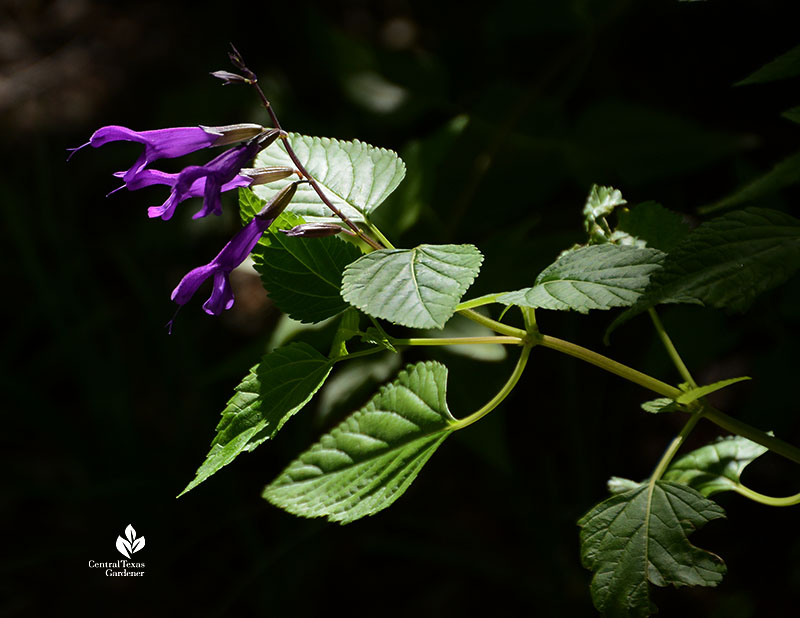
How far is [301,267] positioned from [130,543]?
122cm

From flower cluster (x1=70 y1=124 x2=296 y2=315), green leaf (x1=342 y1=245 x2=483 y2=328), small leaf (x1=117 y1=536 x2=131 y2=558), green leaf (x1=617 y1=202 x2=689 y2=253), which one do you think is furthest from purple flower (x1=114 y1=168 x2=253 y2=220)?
small leaf (x1=117 y1=536 x2=131 y2=558)

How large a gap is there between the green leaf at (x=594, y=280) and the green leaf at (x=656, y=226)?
17 centimetres

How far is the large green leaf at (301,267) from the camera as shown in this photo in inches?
25.0

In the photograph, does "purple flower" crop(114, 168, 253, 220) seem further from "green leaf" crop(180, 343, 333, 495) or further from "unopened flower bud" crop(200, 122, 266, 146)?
"green leaf" crop(180, 343, 333, 495)

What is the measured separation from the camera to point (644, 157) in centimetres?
135

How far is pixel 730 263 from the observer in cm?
53

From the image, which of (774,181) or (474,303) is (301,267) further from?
(774,181)

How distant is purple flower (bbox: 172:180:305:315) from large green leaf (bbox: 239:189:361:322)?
0.02m

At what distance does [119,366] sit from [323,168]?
1454 millimetres

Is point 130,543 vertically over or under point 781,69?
under

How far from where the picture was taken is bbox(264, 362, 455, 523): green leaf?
63cm

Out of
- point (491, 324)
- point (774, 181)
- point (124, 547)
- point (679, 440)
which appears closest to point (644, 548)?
point (679, 440)

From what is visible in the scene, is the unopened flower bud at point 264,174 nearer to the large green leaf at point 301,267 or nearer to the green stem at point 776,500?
the large green leaf at point 301,267

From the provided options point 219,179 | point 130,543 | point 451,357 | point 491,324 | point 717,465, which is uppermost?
point 219,179
